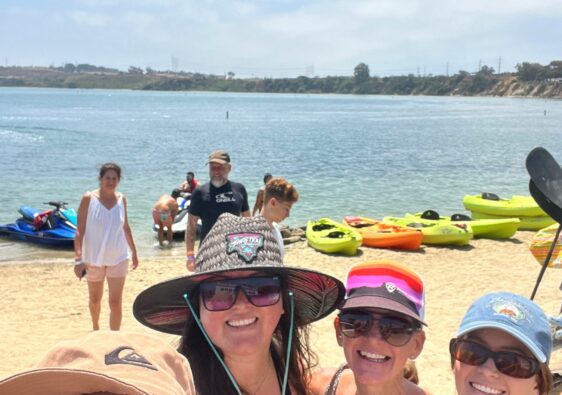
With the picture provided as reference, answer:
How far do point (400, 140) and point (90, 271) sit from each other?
151ft

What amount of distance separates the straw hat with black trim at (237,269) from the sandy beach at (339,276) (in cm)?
251

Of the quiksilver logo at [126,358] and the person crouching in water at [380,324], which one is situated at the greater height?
the quiksilver logo at [126,358]

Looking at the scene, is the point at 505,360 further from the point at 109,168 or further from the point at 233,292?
the point at 109,168

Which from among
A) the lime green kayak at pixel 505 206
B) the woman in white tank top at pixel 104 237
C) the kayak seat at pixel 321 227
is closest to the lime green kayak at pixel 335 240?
the kayak seat at pixel 321 227

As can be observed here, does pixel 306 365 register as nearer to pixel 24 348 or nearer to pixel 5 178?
pixel 24 348

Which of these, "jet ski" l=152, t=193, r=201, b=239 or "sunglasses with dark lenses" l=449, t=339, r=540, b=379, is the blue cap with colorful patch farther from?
"jet ski" l=152, t=193, r=201, b=239

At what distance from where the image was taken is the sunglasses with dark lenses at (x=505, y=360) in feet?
6.28

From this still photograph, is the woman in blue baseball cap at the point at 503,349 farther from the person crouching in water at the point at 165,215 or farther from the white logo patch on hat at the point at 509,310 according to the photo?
the person crouching in water at the point at 165,215

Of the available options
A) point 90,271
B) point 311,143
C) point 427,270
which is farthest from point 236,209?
point 311,143

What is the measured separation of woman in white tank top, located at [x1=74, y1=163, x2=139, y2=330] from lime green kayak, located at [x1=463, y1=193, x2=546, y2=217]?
11816mm

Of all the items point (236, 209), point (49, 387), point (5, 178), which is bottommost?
point (5, 178)

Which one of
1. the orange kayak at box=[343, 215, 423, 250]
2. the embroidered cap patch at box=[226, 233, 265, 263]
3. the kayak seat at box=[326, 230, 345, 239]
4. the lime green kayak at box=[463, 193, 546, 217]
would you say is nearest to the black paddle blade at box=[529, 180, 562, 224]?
the embroidered cap patch at box=[226, 233, 265, 263]

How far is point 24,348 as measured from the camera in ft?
21.9

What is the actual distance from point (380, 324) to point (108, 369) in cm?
107
